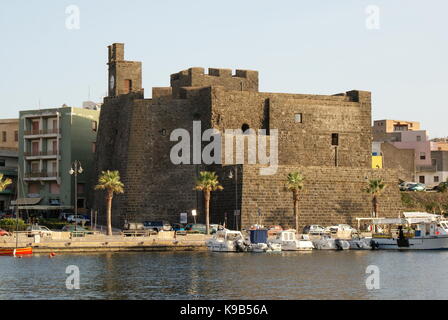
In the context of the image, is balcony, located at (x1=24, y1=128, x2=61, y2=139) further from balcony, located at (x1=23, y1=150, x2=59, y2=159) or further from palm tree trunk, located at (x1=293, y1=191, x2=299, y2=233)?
palm tree trunk, located at (x1=293, y1=191, x2=299, y2=233)

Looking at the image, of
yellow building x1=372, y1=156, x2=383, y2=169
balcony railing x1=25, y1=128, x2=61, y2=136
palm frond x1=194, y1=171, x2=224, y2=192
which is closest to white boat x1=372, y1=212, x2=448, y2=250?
palm frond x1=194, y1=171, x2=224, y2=192

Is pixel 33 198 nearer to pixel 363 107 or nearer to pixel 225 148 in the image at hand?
pixel 225 148

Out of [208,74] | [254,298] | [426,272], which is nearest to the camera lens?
[254,298]

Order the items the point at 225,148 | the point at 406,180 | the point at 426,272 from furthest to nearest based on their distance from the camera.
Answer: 1. the point at 406,180
2. the point at 225,148
3. the point at 426,272

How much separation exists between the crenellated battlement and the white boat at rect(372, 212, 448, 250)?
18.7 m

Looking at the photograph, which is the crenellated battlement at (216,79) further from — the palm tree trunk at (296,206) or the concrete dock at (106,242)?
the concrete dock at (106,242)

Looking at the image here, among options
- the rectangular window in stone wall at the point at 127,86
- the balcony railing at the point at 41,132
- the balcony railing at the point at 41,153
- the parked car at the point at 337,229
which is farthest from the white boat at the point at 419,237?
the balcony railing at the point at 41,132

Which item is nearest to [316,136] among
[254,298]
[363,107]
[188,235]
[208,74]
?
[363,107]

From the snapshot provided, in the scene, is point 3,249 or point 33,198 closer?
point 3,249

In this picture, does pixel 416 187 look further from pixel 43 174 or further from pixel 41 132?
pixel 41 132

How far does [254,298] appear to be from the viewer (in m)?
41.2

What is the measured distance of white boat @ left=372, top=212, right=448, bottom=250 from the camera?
226ft

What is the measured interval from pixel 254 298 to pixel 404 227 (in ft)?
132
